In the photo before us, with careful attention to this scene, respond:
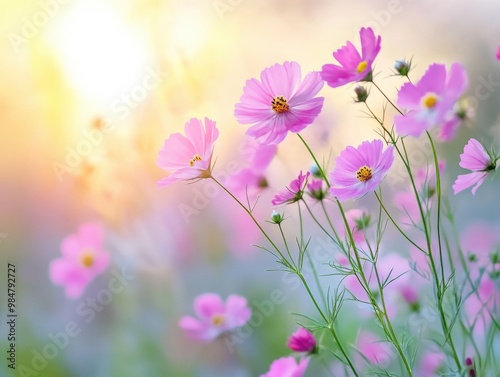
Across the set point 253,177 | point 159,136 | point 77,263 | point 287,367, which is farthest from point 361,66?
point 77,263

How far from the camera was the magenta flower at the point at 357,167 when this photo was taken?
0.69 m

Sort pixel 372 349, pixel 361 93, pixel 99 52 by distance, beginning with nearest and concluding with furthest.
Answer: pixel 361 93 < pixel 372 349 < pixel 99 52

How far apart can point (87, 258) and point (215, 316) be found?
1.02 feet

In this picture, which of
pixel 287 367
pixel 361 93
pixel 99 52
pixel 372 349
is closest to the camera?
pixel 361 93

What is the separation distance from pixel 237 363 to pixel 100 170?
0.54 m

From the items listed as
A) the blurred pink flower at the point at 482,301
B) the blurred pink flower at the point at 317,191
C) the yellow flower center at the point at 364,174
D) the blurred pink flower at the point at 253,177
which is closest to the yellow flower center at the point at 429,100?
the yellow flower center at the point at 364,174

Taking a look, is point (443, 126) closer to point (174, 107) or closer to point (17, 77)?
point (174, 107)

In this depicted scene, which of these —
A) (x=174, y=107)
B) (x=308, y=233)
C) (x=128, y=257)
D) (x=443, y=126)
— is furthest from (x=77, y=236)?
(x=443, y=126)

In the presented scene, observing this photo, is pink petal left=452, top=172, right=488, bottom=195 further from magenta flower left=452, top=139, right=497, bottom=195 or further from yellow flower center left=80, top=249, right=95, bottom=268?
yellow flower center left=80, top=249, right=95, bottom=268

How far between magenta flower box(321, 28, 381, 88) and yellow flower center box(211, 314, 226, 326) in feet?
2.13

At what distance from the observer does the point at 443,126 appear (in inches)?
39.1

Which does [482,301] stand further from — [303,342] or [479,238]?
[303,342]

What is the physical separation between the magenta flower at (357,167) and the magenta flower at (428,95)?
4 centimetres

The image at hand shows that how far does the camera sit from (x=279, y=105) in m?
0.72
